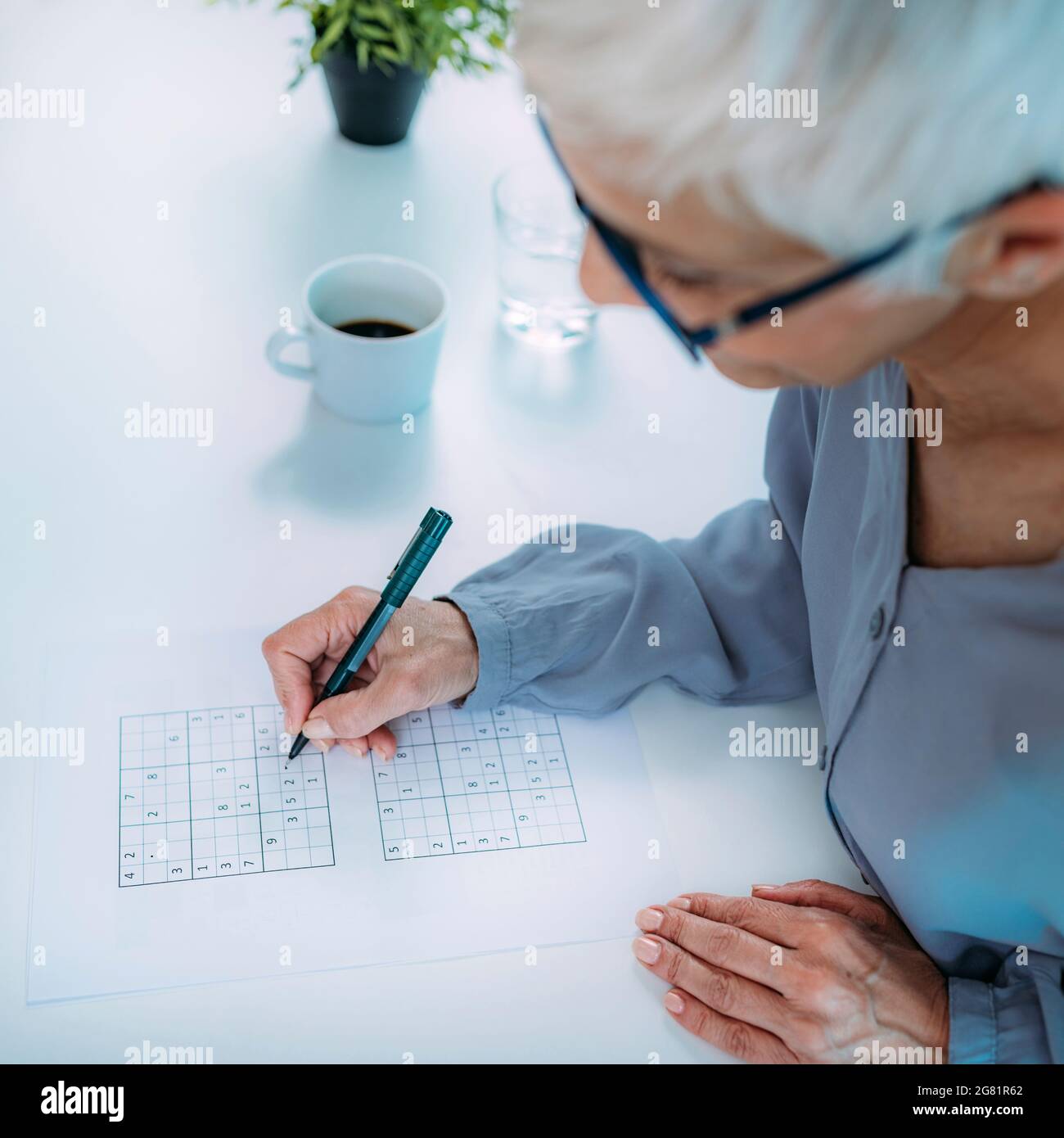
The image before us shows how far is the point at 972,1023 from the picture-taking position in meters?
0.85

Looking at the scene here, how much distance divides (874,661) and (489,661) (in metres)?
0.30

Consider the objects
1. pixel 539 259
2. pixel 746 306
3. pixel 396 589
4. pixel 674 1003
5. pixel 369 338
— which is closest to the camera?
pixel 746 306

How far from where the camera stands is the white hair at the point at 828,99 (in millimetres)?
515

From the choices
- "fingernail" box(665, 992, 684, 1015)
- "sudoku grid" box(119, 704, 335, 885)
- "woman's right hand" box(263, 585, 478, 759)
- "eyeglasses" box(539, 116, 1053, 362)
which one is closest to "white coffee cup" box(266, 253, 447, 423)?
"woman's right hand" box(263, 585, 478, 759)

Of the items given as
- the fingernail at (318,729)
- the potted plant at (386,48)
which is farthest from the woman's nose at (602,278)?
the potted plant at (386,48)

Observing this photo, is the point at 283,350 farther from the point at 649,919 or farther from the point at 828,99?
the point at 828,99

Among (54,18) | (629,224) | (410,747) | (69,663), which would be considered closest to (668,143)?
(629,224)

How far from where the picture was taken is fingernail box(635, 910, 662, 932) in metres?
0.88

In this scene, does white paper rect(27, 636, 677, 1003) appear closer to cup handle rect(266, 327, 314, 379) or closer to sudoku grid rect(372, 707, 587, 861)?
sudoku grid rect(372, 707, 587, 861)

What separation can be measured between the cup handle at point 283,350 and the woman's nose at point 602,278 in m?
0.54

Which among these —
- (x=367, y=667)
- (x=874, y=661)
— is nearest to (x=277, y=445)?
(x=367, y=667)

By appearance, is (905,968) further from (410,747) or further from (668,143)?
(668,143)

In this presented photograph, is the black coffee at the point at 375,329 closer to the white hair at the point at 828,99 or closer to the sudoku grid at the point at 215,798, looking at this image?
the sudoku grid at the point at 215,798
